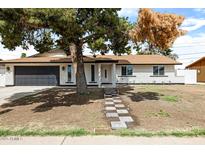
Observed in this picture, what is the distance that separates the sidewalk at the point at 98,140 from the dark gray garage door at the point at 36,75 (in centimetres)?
2204

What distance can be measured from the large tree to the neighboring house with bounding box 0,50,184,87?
35.7ft

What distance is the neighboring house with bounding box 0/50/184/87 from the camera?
28875 millimetres

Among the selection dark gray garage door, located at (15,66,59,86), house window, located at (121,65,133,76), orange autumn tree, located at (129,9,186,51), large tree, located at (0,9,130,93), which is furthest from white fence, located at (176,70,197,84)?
orange autumn tree, located at (129,9,186,51)

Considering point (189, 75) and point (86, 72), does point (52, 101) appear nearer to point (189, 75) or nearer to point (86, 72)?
point (86, 72)

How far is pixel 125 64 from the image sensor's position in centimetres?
2956

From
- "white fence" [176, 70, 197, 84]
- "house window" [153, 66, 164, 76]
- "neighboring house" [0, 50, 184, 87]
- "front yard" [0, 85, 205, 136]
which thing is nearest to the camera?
"front yard" [0, 85, 205, 136]

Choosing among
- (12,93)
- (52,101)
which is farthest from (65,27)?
(12,93)

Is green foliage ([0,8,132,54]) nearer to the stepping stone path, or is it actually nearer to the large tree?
the large tree

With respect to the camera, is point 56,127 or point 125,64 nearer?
point 56,127

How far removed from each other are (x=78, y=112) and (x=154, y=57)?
2304 centimetres

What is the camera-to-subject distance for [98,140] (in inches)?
275

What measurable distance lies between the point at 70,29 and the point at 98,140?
647cm
